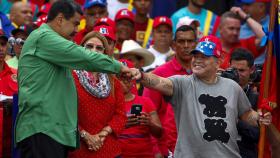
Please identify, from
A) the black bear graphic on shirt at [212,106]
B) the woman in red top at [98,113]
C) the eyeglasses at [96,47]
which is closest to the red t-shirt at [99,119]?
the woman in red top at [98,113]

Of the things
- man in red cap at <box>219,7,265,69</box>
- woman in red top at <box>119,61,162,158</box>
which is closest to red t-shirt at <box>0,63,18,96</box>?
woman in red top at <box>119,61,162,158</box>

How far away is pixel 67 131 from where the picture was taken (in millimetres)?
7816

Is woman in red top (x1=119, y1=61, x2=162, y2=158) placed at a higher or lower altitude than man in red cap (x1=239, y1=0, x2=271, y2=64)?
lower

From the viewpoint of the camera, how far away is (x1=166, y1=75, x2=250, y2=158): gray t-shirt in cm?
→ 848

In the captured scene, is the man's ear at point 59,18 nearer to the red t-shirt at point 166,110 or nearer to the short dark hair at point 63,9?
the short dark hair at point 63,9

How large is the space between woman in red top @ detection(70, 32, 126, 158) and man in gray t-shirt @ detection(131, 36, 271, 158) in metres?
0.54

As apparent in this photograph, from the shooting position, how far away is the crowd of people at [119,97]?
7.73m

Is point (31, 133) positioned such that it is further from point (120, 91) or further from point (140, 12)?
point (140, 12)

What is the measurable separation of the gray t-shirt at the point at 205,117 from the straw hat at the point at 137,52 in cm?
258

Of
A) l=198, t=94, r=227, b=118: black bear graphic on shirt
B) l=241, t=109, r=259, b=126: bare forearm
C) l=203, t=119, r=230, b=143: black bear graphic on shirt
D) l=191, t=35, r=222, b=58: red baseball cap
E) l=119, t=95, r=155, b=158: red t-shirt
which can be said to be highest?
l=191, t=35, r=222, b=58: red baseball cap

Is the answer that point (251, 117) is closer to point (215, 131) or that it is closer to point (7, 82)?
point (215, 131)

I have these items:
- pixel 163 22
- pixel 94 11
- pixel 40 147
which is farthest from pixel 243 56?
pixel 40 147

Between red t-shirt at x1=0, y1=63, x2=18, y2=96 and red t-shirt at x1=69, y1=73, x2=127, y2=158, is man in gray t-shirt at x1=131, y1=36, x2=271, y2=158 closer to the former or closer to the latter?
red t-shirt at x1=69, y1=73, x2=127, y2=158

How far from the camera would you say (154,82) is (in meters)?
8.28
